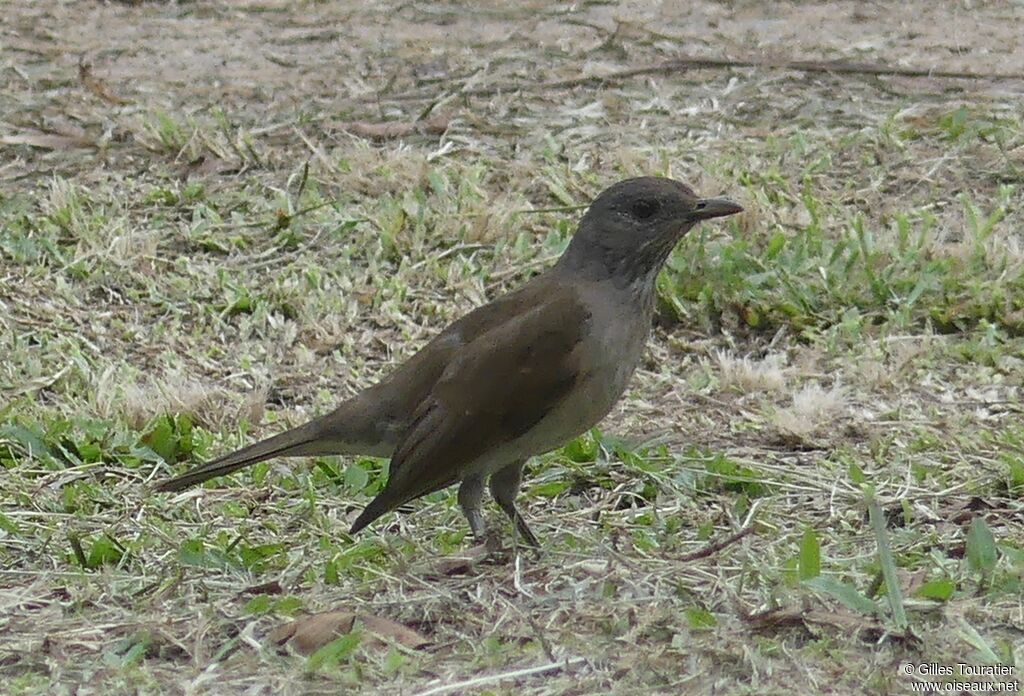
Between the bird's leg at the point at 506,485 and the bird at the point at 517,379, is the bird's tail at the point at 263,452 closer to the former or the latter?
the bird at the point at 517,379

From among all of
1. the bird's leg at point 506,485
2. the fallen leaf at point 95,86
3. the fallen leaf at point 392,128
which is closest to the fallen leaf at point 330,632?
the bird's leg at point 506,485

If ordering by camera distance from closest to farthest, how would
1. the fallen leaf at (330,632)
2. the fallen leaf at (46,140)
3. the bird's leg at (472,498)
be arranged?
the fallen leaf at (330,632) < the bird's leg at (472,498) < the fallen leaf at (46,140)

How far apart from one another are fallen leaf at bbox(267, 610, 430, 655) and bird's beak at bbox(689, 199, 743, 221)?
6.13 feet

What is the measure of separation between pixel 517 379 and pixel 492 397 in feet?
0.33

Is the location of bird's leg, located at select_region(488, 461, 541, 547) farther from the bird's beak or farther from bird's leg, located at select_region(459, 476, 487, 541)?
the bird's beak

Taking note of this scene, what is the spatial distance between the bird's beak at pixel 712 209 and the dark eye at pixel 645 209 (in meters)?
0.13

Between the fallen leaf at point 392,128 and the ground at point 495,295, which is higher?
the fallen leaf at point 392,128

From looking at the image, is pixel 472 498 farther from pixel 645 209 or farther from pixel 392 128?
pixel 392 128

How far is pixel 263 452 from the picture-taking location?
19.7ft

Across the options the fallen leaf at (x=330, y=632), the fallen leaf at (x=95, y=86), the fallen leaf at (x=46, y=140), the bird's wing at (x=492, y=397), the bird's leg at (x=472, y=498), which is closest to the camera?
the fallen leaf at (x=330, y=632)

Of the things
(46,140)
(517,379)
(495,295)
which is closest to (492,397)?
(517,379)

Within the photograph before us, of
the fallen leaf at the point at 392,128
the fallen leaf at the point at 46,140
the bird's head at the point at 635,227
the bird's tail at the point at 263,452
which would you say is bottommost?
the bird's tail at the point at 263,452

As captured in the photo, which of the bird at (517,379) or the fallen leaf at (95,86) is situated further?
the fallen leaf at (95,86)

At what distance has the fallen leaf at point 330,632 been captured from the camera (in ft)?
15.6
